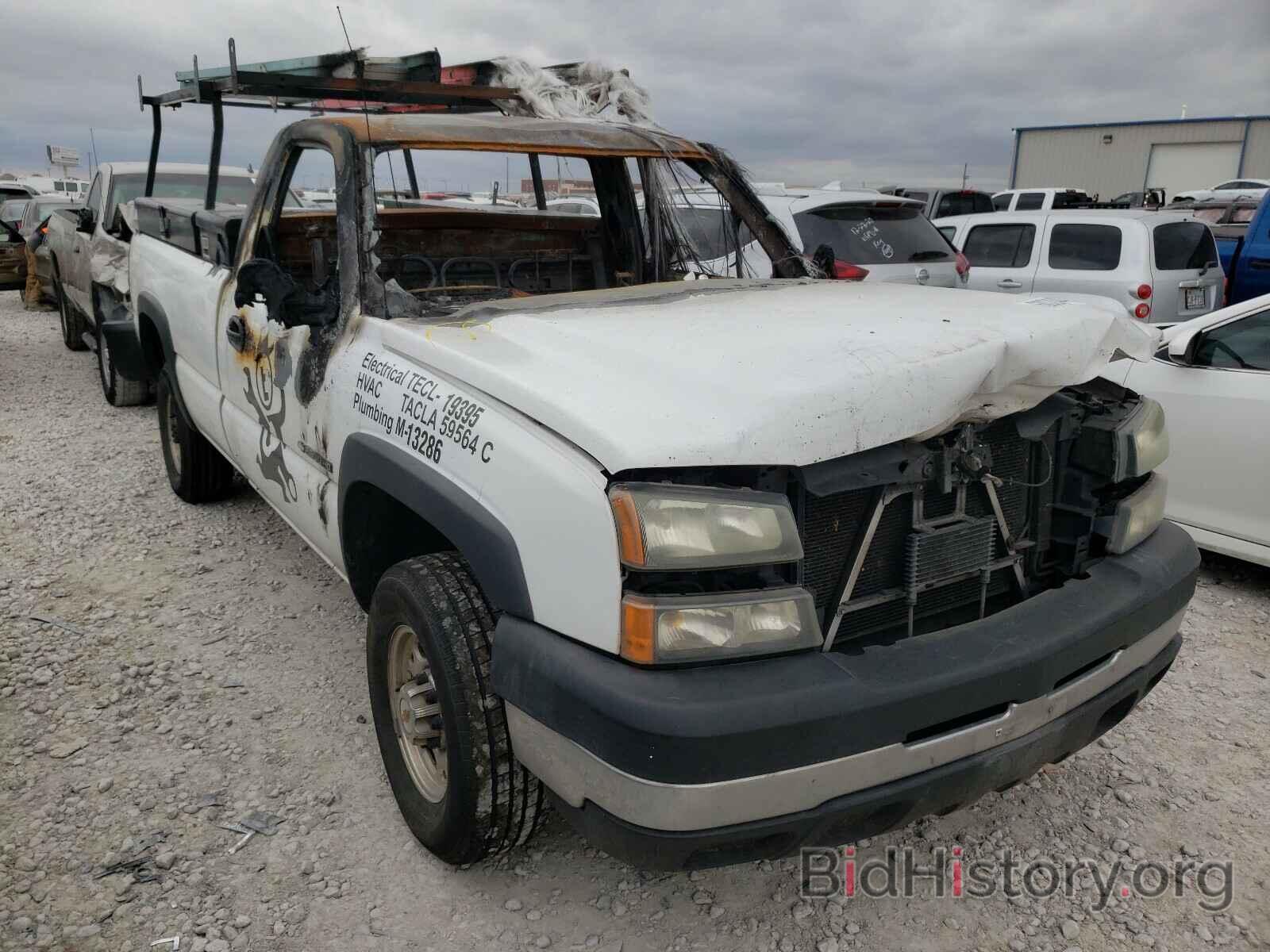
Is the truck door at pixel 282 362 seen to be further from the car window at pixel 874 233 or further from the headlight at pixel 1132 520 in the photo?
the car window at pixel 874 233

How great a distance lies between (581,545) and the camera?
1.85 metres

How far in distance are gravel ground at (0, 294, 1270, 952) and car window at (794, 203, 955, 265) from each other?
13.0ft

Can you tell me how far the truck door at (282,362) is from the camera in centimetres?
290

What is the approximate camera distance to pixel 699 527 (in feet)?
6.04

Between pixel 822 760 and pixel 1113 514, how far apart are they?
121cm

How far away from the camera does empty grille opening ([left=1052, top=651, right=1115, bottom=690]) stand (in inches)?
84.8

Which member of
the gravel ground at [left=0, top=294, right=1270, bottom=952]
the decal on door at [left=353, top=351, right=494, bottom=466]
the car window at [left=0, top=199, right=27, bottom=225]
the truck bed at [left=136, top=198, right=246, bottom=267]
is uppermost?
the car window at [left=0, top=199, right=27, bottom=225]

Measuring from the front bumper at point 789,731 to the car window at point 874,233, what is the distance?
5300 millimetres

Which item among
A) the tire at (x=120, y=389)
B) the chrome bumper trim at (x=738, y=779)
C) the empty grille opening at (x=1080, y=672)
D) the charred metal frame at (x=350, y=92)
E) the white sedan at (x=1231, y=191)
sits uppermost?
the white sedan at (x=1231, y=191)

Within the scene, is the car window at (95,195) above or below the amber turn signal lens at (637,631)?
above

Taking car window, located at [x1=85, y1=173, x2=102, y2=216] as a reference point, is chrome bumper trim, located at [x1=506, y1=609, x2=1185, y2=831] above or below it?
below

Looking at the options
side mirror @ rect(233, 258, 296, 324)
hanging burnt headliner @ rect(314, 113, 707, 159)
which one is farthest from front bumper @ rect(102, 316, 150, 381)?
side mirror @ rect(233, 258, 296, 324)

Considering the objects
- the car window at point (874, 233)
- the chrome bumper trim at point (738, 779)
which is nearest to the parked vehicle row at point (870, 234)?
the car window at point (874, 233)

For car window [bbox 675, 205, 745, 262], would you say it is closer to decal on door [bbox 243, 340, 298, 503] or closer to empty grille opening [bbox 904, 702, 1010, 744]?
decal on door [bbox 243, 340, 298, 503]
